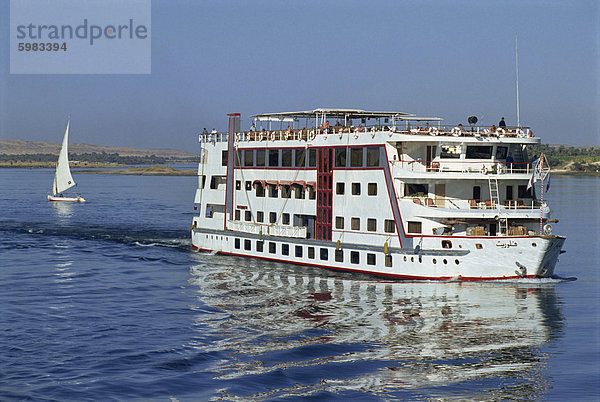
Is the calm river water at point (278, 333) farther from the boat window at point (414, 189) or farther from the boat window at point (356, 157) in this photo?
the boat window at point (356, 157)

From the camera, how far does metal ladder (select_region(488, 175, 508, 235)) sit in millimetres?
A: 39025

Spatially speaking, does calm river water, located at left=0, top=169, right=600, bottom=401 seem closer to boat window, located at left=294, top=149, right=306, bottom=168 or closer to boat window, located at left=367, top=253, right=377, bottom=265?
boat window, located at left=367, top=253, right=377, bottom=265

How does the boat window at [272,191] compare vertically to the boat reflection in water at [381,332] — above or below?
above

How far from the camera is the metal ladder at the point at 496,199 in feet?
128

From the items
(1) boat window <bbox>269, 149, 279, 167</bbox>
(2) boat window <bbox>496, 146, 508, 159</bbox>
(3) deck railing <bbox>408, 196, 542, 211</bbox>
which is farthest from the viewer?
(1) boat window <bbox>269, 149, 279, 167</bbox>

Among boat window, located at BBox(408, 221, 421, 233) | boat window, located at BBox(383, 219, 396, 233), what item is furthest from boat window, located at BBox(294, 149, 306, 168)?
boat window, located at BBox(408, 221, 421, 233)

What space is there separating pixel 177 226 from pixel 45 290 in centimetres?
3367

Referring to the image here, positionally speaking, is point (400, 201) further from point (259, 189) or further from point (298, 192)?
point (259, 189)

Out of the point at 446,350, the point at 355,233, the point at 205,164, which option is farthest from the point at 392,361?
the point at 205,164

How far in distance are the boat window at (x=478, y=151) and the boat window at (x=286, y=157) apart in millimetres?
12085

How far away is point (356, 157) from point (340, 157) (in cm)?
146

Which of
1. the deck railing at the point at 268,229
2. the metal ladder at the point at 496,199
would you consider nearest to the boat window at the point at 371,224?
the deck railing at the point at 268,229

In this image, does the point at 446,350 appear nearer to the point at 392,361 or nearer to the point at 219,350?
the point at 392,361

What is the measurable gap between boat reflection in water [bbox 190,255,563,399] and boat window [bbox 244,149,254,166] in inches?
376
